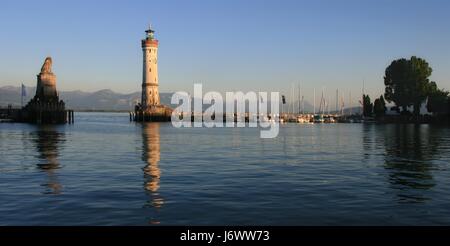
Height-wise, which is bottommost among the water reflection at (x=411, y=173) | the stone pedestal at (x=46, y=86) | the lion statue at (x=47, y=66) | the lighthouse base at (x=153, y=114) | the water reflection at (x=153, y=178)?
the water reflection at (x=411, y=173)

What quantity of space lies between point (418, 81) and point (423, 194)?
13865 centimetres

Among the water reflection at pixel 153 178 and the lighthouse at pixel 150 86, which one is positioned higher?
the lighthouse at pixel 150 86

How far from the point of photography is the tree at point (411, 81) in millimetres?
149000

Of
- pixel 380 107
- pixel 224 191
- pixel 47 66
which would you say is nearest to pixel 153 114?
pixel 47 66

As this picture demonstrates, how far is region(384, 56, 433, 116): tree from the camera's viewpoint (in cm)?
14900

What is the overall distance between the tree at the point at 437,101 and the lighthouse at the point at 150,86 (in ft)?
285

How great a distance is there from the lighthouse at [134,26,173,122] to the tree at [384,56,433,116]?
78.5 m

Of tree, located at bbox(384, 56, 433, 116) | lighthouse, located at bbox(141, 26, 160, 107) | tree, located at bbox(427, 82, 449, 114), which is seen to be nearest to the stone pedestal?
lighthouse, located at bbox(141, 26, 160, 107)

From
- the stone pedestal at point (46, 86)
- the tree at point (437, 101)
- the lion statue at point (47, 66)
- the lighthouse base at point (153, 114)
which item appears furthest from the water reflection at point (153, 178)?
the tree at point (437, 101)

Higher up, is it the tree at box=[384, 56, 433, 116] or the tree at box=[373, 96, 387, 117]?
the tree at box=[384, 56, 433, 116]

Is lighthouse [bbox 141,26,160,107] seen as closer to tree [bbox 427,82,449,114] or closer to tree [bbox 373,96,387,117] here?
tree [bbox 373,96,387,117]

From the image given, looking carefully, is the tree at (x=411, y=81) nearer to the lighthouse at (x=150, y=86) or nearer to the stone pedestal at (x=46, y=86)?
the lighthouse at (x=150, y=86)
